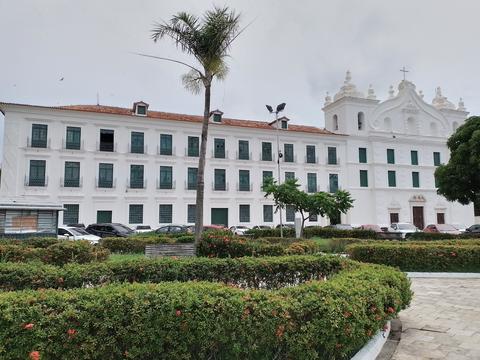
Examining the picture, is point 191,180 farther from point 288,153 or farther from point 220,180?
point 288,153

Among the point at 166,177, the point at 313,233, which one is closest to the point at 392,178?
the point at 313,233

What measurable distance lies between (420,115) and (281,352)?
42662mm

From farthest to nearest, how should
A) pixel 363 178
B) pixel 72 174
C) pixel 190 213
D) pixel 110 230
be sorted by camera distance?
pixel 363 178
pixel 190 213
pixel 72 174
pixel 110 230

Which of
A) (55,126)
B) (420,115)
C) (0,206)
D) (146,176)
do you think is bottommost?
(0,206)

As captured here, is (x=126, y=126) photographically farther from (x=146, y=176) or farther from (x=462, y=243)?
(x=462, y=243)

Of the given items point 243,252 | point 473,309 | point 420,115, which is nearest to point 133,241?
point 243,252

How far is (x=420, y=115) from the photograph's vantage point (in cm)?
4141

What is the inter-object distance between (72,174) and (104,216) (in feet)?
13.2

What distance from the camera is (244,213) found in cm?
3475

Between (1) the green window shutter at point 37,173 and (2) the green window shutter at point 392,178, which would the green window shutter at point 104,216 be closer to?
(1) the green window shutter at point 37,173

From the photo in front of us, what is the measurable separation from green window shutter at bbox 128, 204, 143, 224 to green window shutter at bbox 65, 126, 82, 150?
20.6ft

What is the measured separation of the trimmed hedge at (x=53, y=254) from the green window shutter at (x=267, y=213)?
2615cm

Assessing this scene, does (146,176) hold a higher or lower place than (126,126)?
lower

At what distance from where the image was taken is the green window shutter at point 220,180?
34316mm
